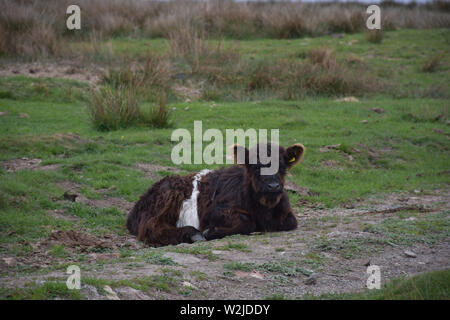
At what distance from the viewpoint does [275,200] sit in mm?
8250

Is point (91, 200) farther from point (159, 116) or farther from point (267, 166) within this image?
point (159, 116)

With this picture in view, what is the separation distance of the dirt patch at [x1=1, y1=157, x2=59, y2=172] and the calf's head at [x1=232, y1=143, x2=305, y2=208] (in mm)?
4188

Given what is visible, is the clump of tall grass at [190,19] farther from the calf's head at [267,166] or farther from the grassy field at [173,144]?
the calf's head at [267,166]

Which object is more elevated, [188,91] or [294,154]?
[188,91]

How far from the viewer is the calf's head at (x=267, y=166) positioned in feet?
26.6

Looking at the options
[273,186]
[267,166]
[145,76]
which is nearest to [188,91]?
[145,76]

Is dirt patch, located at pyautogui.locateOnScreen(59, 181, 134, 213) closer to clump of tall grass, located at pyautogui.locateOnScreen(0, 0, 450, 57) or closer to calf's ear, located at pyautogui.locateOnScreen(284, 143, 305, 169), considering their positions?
calf's ear, located at pyautogui.locateOnScreen(284, 143, 305, 169)

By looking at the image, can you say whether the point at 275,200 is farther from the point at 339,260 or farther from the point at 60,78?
the point at 60,78

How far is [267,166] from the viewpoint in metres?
8.23

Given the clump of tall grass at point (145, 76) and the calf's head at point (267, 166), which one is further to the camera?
the clump of tall grass at point (145, 76)

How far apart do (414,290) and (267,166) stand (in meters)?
3.44

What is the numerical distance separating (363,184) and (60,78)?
10951mm

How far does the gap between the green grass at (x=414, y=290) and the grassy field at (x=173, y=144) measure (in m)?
0.02

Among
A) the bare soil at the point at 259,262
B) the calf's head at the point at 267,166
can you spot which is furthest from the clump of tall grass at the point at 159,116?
the bare soil at the point at 259,262
